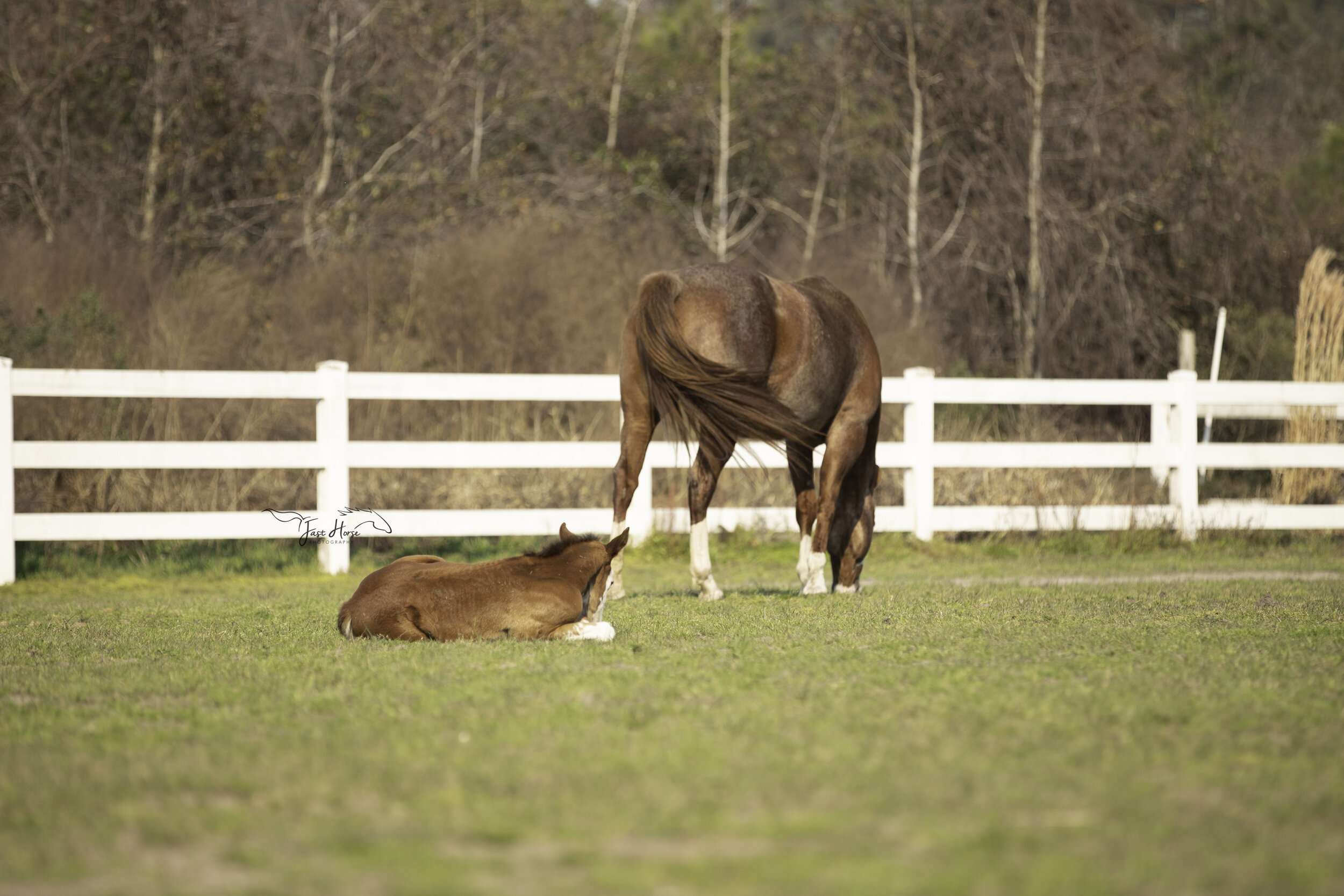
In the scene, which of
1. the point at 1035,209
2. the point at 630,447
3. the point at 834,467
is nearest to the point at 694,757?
the point at 630,447

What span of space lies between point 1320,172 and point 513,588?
23.7 meters

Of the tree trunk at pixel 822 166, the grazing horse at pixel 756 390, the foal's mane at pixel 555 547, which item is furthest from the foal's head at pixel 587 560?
the tree trunk at pixel 822 166

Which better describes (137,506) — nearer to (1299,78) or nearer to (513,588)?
(513,588)

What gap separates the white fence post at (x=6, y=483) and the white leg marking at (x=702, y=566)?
4.94 m

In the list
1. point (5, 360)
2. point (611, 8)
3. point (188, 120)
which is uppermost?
point (611, 8)

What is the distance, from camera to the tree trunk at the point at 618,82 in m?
25.1

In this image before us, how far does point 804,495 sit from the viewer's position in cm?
808

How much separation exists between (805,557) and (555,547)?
7.92 feet

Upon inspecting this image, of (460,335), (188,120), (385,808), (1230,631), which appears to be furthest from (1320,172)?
(385,808)

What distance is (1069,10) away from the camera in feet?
70.6

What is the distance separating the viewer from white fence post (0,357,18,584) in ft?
29.6

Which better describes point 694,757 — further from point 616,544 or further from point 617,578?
point 617,578

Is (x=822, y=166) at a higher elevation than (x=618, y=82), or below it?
below

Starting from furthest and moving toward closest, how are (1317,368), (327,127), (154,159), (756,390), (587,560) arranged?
(327,127)
(154,159)
(1317,368)
(756,390)
(587,560)
